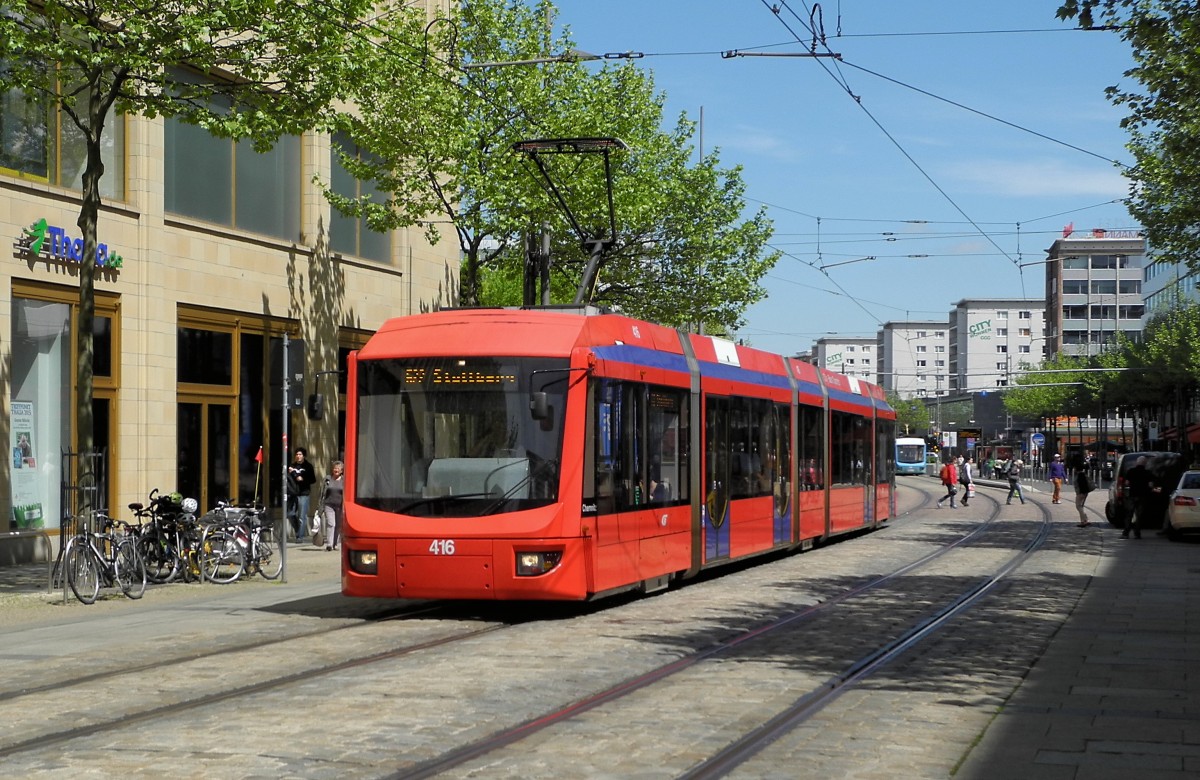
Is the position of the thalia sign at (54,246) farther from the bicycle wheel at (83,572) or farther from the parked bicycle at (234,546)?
the bicycle wheel at (83,572)

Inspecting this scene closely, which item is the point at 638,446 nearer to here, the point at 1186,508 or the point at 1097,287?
the point at 1186,508

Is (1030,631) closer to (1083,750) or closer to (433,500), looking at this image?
(433,500)

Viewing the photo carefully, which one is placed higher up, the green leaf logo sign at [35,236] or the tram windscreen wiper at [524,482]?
the green leaf logo sign at [35,236]

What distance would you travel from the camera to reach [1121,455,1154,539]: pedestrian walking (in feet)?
103

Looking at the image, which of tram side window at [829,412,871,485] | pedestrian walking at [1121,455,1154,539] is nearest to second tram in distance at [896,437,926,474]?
pedestrian walking at [1121,455,1154,539]

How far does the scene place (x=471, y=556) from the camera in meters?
14.5

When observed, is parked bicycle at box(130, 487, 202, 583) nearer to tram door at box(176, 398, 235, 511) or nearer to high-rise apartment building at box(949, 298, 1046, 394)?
tram door at box(176, 398, 235, 511)

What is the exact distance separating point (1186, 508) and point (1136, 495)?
106 centimetres

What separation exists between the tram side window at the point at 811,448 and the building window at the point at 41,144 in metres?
11.0

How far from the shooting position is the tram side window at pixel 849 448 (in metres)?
27.3

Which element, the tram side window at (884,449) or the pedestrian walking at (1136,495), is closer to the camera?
the pedestrian walking at (1136,495)

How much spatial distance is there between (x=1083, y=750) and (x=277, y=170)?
23971mm

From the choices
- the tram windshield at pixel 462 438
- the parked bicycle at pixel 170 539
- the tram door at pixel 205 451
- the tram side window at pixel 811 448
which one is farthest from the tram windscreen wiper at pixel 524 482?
the tram door at pixel 205 451

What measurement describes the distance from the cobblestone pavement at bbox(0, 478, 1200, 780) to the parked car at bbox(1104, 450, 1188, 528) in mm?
17635
